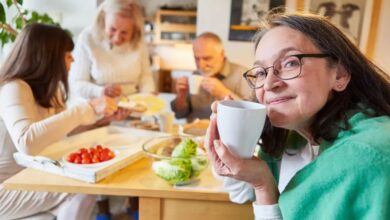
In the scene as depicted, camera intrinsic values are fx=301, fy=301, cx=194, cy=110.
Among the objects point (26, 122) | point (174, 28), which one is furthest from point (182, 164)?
point (174, 28)

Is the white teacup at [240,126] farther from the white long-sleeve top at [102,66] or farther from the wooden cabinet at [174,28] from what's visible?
the wooden cabinet at [174,28]

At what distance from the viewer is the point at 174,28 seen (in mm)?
4273

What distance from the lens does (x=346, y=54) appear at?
621mm

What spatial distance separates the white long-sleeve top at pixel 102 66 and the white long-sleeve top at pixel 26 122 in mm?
499

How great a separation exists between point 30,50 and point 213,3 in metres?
1.85

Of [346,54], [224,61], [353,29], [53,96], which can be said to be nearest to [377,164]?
[346,54]

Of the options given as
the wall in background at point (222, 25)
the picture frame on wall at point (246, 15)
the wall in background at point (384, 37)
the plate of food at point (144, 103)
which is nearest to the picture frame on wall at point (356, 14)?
the wall in background at point (384, 37)

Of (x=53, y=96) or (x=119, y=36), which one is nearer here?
(x=53, y=96)

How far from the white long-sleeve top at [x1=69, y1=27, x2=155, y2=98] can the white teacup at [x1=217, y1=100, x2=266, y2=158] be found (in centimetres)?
126

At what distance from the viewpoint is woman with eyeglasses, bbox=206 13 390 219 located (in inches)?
19.7

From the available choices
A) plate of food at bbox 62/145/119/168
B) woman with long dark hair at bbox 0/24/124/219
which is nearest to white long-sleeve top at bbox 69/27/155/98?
woman with long dark hair at bbox 0/24/124/219

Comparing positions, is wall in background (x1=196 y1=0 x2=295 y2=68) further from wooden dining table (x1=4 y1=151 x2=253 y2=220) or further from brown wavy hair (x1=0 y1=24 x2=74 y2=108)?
wooden dining table (x1=4 y1=151 x2=253 y2=220)

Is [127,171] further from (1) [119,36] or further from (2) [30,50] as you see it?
(1) [119,36]

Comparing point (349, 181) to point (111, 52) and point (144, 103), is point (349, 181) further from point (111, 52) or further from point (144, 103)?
point (111, 52)
